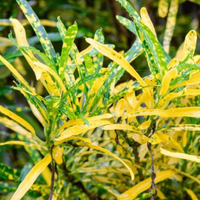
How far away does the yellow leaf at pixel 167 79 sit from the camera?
0.29m

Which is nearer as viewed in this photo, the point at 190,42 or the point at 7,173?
the point at 190,42

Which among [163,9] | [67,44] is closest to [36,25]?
[67,44]

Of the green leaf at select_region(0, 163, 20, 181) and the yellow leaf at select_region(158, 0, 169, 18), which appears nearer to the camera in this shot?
the green leaf at select_region(0, 163, 20, 181)

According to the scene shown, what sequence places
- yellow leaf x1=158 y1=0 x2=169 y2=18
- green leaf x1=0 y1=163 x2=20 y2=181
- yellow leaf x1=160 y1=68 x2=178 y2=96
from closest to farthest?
yellow leaf x1=160 y1=68 x2=178 y2=96 → green leaf x1=0 y1=163 x2=20 y2=181 → yellow leaf x1=158 y1=0 x2=169 y2=18

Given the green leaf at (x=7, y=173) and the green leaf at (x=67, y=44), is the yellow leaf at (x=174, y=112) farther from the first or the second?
the green leaf at (x=7, y=173)

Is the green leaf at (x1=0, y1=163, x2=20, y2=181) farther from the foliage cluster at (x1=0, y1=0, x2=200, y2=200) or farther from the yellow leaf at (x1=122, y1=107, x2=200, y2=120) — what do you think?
the yellow leaf at (x1=122, y1=107, x2=200, y2=120)

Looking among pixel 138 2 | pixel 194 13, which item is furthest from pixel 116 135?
pixel 194 13

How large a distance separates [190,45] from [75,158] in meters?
0.23

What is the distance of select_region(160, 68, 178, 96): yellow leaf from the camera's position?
29 cm

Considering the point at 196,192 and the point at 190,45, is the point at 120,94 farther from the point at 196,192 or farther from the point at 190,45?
the point at 196,192

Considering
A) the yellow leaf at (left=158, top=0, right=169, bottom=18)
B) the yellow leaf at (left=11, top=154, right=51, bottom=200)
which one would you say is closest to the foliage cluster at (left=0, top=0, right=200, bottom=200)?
the yellow leaf at (left=11, top=154, right=51, bottom=200)

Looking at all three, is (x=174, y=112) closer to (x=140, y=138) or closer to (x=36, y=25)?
(x=140, y=138)

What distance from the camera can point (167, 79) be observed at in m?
0.30

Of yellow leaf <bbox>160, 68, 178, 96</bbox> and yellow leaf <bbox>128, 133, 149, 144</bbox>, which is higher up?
yellow leaf <bbox>160, 68, 178, 96</bbox>
